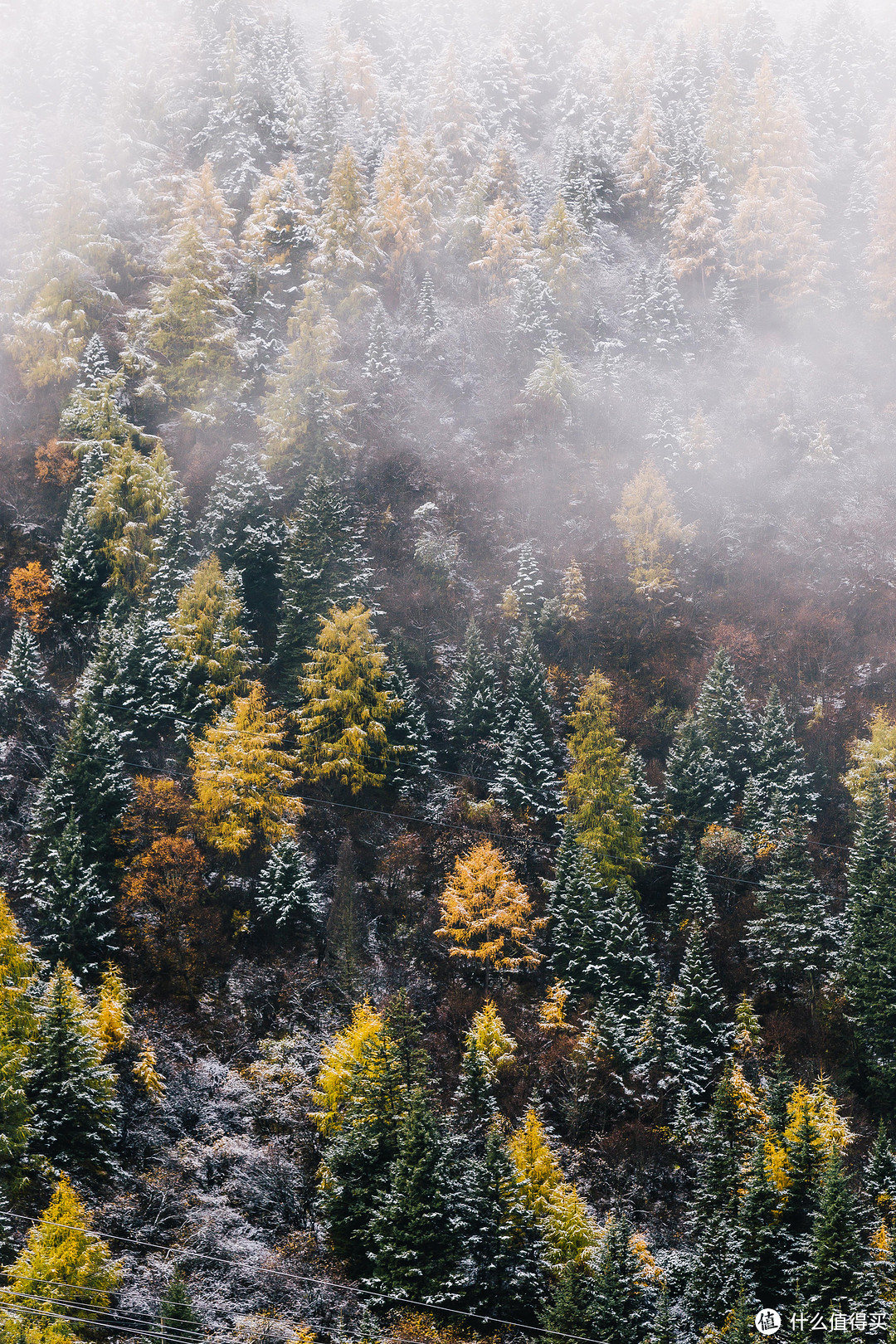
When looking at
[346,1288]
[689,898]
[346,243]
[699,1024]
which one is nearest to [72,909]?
[346,1288]

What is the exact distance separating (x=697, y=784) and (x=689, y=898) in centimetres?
577

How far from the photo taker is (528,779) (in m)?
44.6

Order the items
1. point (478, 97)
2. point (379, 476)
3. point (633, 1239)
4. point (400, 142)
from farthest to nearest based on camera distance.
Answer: point (478, 97), point (400, 142), point (379, 476), point (633, 1239)

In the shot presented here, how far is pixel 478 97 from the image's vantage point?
327 feet

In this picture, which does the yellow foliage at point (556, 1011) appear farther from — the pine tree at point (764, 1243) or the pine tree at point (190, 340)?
the pine tree at point (190, 340)

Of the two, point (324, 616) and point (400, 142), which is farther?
point (400, 142)

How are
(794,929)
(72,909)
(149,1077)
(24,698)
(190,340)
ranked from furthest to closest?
1. (190,340)
2. (24,698)
3. (794,929)
4. (72,909)
5. (149,1077)

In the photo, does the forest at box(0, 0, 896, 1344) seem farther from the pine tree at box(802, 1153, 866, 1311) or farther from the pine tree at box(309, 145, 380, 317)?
the pine tree at box(309, 145, 380, 317)

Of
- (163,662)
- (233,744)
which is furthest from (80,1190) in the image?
(163,662)

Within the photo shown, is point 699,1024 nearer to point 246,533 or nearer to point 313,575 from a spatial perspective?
point 313,575

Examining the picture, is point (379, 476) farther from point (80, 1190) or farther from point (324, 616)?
point (80, 1190)

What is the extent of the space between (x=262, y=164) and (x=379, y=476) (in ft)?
132

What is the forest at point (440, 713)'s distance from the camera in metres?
29.3

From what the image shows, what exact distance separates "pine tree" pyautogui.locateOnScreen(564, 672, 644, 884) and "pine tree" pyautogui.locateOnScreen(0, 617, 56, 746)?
23.5m
